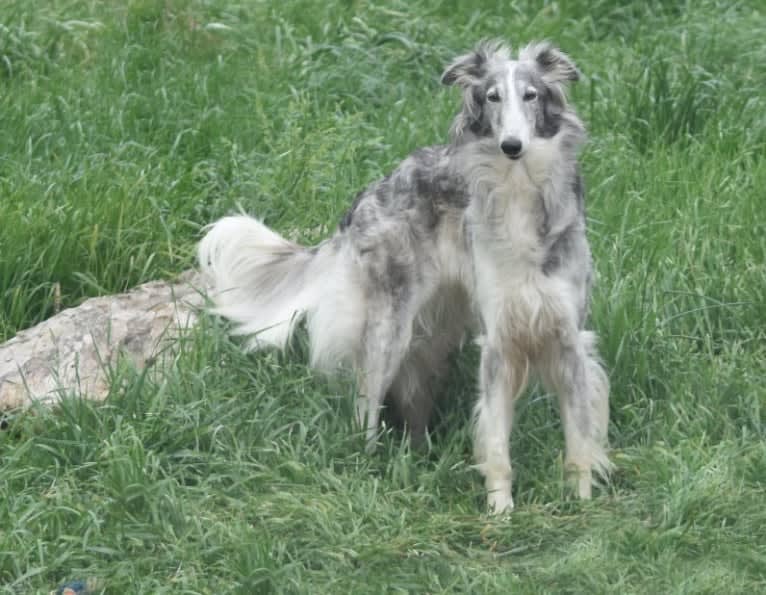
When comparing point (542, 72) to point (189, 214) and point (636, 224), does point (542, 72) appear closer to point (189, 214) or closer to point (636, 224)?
point (636, 224)

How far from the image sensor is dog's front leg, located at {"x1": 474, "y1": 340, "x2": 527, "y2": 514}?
539 centimetres

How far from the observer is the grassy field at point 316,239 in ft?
16.0

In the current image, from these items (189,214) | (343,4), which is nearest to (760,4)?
(343,4)

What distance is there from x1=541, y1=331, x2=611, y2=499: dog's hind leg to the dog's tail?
81 cm

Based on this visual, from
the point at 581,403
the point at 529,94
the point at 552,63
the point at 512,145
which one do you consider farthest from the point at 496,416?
the point at 552,63

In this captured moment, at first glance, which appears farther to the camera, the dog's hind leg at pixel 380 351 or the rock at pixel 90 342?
the dog's hind leg at pixel 380 351

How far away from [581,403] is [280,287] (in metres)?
1.32

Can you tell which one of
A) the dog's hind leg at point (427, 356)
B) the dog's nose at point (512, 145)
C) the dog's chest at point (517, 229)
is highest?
the dog's nose at point (512, 145)

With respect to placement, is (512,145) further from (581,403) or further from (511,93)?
(581,403)

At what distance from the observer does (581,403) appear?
546cm

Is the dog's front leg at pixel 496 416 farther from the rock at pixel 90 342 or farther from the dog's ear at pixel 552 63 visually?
the rock at pixel 90 342

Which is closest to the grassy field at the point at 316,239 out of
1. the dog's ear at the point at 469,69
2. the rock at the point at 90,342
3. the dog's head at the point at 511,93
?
the rock at the point at 90,342

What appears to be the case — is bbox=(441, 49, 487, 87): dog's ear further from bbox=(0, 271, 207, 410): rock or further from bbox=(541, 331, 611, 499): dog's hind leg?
bbox=(0, 271, 207, 410): rock

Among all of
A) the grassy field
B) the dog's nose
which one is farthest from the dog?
the grassy field
